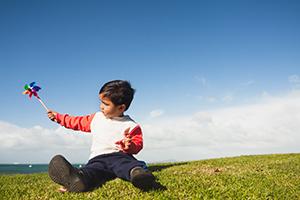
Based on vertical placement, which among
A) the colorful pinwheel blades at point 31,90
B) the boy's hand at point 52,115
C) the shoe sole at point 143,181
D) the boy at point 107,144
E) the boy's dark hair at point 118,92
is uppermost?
the colorful pinwheel blades at point 31,90

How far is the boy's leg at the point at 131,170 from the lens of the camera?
14.3 ft

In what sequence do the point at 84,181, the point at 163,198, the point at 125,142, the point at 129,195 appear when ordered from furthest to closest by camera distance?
the point at 125,142
the point at 84,181
the point at 129,195
the point at 163,198

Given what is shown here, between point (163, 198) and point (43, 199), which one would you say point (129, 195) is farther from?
point (43, 199)

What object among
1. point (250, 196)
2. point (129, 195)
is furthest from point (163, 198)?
point (250, 196)

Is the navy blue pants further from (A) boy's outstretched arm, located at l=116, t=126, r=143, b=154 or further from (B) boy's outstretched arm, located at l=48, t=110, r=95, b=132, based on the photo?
(B) boy's outstretched arm, located at l=48, t=110, r=95, b=132

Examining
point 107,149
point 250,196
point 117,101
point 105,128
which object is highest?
point 117,101

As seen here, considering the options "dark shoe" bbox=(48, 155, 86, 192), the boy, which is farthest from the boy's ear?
"dark shoe" bbox=(48, 155, 86, 192)

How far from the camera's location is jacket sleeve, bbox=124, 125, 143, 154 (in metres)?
5.59

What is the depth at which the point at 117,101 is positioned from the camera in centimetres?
594

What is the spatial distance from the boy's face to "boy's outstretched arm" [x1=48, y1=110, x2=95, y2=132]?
63cm

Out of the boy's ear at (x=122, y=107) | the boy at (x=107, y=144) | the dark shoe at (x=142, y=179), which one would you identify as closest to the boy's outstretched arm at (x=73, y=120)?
the boy at (x=107, y=144)

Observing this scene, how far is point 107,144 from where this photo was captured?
5.78 meters

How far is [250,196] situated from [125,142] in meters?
2.26

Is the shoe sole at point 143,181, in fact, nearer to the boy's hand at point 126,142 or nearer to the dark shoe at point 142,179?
the dark shoe at point 142,179
